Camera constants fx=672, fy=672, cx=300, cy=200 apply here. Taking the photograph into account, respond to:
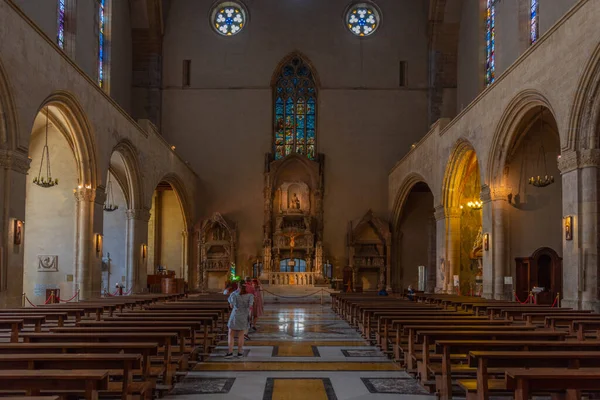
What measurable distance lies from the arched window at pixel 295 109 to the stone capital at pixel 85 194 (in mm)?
16596

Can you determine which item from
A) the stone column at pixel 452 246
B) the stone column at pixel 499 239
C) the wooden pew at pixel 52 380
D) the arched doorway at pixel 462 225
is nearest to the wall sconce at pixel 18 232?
the wooden pew at pixel 52 380

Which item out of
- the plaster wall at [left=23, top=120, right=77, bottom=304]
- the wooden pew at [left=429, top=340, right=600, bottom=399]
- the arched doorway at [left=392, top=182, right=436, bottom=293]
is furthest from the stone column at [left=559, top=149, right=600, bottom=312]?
the arched doorway at [left=392, top=182, right=436, bottom=293]

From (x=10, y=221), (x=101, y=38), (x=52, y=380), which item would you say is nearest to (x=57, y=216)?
(x=10, y=221)

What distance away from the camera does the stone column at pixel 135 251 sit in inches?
961

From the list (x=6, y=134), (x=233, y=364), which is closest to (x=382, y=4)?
(x=6, y=134)

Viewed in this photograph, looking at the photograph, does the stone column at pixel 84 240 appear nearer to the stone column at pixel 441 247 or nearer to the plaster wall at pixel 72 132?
the plaster wall at pixel 72 132

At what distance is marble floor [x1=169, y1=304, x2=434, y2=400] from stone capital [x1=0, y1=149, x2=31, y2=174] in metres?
6.04

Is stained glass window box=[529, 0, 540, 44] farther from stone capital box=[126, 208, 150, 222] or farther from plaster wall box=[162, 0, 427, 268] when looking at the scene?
stone capital box=[126, 208, 150, 222]

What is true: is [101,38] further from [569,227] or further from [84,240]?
[569,227]

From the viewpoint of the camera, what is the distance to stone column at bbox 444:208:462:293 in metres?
23.8

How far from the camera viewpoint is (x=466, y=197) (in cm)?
2495

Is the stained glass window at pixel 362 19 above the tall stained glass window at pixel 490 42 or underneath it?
above

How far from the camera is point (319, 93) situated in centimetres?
3528

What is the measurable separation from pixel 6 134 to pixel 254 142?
21244 mm
